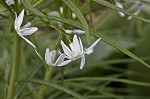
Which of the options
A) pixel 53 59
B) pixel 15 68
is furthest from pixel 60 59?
pixel 15 68

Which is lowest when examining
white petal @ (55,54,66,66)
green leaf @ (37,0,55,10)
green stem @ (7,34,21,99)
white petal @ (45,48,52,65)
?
green stem @ (7,34,21,99)

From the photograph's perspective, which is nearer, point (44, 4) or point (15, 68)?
point (44, 4)

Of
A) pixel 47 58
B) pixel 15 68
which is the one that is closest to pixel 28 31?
pixel 47 58

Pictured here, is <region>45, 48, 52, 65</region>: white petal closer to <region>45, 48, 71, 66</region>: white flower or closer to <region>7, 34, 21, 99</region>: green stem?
<region>45, 48, 71, 66</region>: white flower

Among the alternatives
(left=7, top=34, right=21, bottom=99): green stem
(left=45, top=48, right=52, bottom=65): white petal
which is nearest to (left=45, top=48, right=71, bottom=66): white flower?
(left=45, top=48, right=52, bottom=65): white petal

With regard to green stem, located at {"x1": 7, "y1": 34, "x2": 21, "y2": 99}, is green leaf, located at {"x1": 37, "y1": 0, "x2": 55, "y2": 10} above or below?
above

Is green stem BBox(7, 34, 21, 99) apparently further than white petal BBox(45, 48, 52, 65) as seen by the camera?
Yes

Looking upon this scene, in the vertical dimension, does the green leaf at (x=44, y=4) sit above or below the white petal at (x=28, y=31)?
below

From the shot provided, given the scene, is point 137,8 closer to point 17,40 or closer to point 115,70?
point 17,40

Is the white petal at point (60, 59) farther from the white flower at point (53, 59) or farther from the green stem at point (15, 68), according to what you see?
the green stem at point (15, 68)

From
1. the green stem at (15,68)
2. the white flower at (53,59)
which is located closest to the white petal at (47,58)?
the white flower at (53,59)

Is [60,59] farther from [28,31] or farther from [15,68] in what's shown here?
[15,68]

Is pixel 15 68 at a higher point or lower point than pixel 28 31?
lower
